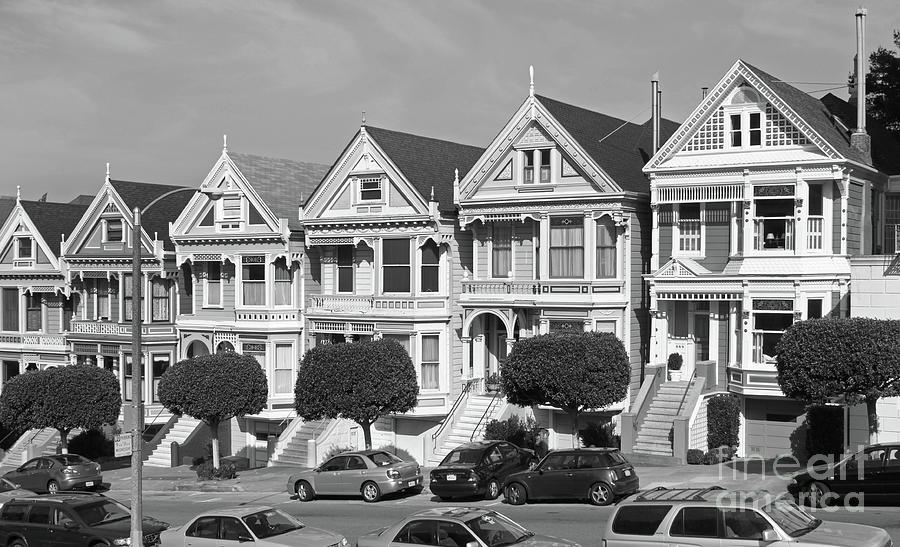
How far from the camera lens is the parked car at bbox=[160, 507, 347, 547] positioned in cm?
2109

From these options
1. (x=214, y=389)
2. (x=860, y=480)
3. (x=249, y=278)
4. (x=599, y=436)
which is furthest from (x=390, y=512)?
(x=249, y=278)

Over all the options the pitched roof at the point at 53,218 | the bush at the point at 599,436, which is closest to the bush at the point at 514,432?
the bush at the point at 599,436

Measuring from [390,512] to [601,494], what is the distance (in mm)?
6058

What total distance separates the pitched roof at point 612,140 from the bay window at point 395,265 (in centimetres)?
817

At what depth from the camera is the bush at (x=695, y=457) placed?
34438 millimetres

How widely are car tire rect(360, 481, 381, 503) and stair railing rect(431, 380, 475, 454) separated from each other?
25.4 feet

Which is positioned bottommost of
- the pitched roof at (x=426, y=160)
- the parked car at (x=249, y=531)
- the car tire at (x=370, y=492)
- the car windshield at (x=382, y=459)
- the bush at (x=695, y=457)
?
the car tire at (x=370, y=492)

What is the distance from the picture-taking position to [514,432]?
3838 cm

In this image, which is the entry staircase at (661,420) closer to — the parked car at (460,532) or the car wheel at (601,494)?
the car wheel at (601,494)

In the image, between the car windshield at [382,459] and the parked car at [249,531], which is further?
the car windshield at [382,459]

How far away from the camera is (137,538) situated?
21.5m

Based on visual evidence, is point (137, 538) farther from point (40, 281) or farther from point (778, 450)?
point (40, 281)

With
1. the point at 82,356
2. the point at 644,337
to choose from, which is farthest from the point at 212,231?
the point at 644,337

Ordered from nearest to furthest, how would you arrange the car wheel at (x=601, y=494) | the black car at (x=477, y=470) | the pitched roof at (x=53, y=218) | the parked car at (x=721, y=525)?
the parked car at (x=721, y=525) → the car wheel at (x=601, y=494) → the black car at (x=477, y=470) → the pitched roof at (x=53, y=218)
